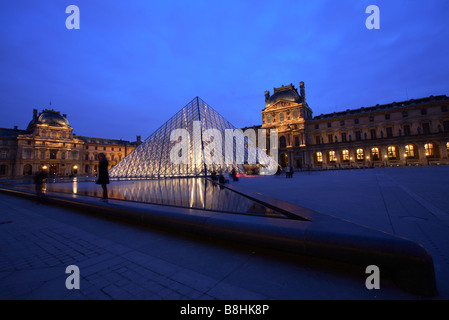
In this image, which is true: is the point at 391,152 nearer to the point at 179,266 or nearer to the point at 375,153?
the point at 375,153

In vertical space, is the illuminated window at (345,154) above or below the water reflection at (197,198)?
above

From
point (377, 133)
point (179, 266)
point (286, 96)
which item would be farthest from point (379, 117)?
point (179, 266)

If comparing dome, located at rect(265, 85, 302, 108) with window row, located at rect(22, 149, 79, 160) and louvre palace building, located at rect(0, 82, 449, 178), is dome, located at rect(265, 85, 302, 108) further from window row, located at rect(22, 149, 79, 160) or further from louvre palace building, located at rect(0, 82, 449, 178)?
window row, located at rect(22, 149, 79, 160)

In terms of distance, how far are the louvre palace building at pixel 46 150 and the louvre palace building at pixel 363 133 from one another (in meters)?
42.4

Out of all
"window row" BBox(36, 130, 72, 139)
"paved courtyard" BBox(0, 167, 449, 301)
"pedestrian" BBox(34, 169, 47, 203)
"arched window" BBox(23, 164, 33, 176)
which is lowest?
"paved courtyard" BBox(0, 167, 449, 301)

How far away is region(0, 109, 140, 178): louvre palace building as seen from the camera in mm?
38000

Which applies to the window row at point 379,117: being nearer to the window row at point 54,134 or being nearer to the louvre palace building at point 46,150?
the louvre palace building at point 46,150

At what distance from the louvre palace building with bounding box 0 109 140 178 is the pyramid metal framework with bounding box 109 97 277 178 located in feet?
95.3

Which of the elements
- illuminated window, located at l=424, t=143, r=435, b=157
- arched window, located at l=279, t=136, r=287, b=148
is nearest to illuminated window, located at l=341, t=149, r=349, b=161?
illuminated window, located at l=424, t=143, r=435, b=157

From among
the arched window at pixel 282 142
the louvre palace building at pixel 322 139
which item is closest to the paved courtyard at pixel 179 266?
the louvre palace building at pixel 322 139

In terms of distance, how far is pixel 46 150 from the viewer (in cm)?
4103

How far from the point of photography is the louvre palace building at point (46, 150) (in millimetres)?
38000

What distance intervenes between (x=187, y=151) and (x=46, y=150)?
41.4 metres
